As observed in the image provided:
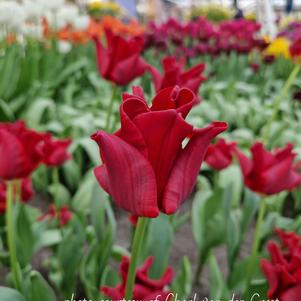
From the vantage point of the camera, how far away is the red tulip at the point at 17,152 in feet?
2.69

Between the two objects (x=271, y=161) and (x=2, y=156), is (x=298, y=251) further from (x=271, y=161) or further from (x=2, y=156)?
(x=2, y=156)

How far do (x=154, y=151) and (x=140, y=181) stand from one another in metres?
0.03

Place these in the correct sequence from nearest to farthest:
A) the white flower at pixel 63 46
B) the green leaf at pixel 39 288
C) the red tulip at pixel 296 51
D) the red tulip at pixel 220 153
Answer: the green leaf at pixel 39 288, the red tulip at pixel 220 153, the red tulip at pixel 296 51, the white flower at pixel 63 46

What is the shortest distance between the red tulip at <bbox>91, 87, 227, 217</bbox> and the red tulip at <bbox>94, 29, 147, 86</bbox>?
69 centimetres

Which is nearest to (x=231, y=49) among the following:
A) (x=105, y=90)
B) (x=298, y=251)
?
(x=105, y=90)

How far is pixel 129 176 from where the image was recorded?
18.4 inches

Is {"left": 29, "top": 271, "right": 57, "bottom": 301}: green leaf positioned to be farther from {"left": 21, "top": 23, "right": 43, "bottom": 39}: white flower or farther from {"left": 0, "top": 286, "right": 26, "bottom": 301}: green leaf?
{"left": 21, "top": 23, "right": 43, "bottom": 39}: white flower

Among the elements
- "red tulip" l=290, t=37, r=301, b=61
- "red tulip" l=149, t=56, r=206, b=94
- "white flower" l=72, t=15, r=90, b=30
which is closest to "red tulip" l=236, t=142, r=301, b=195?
"red tulip" l=149, t=56, r=206, b=94

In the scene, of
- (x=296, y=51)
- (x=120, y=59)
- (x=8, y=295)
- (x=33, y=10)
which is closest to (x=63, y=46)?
(x=33, y=10)

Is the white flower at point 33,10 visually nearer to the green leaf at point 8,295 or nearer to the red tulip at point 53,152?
the red tulip at point 53,152

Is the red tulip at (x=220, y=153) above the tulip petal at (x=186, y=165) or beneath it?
beneath

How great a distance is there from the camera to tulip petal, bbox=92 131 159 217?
0.45 meters

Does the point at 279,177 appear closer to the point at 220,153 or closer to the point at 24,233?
the point at 220,153

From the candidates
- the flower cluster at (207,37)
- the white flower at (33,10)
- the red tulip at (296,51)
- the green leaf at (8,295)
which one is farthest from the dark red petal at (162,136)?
the flower cluster at (207,37)
